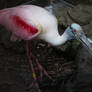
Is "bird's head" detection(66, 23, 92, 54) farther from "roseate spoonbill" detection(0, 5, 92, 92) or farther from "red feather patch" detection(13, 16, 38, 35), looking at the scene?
"red feather patch" detection(13, 16, 38, 35)

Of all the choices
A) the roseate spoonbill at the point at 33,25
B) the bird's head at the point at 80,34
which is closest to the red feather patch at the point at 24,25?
the roseate spoonbill at the point at 33,25

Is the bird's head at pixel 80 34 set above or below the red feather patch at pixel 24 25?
above

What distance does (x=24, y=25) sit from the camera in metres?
4.96

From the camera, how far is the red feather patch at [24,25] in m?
4.85

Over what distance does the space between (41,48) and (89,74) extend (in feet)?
5.13

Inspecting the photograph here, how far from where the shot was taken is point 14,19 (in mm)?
5074

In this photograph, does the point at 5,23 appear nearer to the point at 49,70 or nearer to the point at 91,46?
the point at 49,70

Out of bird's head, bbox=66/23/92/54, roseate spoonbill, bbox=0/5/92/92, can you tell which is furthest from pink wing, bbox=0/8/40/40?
bird's head, bbox=66/23/92/54

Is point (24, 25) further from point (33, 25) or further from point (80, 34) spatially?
point (80, 34)

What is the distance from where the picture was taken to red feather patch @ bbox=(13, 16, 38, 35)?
4.85m

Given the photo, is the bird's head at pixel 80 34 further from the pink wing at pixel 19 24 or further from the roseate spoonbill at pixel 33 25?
the pink wing at pixel 19 24

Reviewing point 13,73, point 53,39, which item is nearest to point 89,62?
point 53,39

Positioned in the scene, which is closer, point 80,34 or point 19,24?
point 80,34

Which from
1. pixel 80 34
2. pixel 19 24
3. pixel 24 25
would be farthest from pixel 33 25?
pixel 80 34
